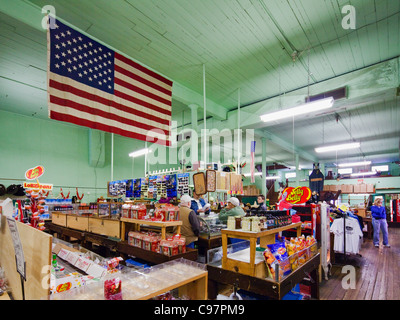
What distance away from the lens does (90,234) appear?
5.42m

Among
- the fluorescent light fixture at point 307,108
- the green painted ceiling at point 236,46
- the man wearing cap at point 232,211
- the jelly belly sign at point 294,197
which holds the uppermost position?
the green painted ceiling at point 236,46

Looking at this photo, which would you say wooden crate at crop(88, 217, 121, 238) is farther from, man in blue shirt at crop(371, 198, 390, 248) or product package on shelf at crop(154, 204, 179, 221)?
man in blue shirt at crop(371, 198, 390, 248)

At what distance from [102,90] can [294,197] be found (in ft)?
15.9

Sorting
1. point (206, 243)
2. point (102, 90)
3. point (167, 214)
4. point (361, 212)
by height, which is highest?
point (102, 90)

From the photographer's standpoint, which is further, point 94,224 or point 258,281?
point 94,224

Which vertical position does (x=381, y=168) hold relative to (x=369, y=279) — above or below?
above

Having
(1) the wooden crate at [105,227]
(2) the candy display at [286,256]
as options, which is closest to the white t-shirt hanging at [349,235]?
(2) the candy display at [286,256]

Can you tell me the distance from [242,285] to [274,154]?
49.3 ft

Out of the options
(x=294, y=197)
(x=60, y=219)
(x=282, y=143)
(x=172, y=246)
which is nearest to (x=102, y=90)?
(x=172, y=246)

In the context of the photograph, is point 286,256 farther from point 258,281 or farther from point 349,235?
point 349,235

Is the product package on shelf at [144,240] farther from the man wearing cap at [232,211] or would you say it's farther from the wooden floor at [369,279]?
the wooden floor at [369,279]

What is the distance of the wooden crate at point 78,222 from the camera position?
574 centimetres

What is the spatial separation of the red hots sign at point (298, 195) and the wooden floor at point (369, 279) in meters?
1.74

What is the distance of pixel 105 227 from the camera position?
16.4ft
